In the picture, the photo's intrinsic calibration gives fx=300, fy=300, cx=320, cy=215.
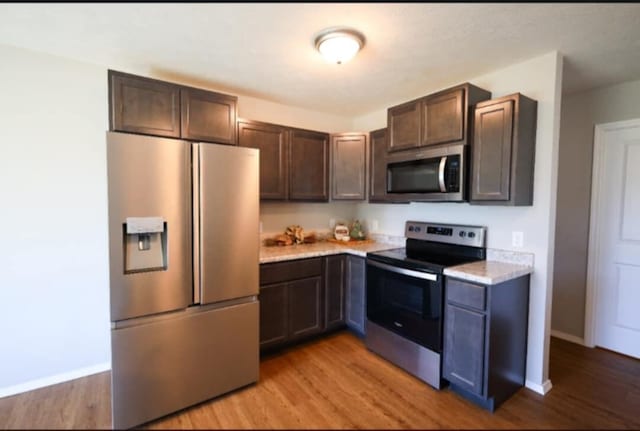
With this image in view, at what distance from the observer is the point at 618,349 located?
267 centimetres

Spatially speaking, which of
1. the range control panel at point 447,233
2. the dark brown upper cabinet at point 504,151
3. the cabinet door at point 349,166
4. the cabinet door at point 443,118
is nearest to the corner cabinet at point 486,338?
the range control panel at point 447,233

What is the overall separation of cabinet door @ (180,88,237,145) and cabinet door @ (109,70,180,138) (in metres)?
0.06

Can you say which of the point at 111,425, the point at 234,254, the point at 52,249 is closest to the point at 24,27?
the point at 52,249

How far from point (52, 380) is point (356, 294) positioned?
2435 millimetres

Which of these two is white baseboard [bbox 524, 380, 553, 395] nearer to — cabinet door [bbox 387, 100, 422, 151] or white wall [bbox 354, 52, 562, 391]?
white wall [bbox 354, 52, 562, 391]

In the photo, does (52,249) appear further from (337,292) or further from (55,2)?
(337,292)

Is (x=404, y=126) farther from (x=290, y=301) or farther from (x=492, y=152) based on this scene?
(x=290, y=301)

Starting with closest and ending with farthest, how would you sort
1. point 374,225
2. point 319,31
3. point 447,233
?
point 319,31
point 447,233
point 374,225

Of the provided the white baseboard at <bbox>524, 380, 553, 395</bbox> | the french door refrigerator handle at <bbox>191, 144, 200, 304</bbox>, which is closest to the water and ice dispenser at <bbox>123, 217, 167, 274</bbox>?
the french door refrigerator handle at <bbox>191, 144, 200, 304</bbox>

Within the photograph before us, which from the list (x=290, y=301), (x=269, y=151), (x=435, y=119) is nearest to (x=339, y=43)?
(x=435, y=119)

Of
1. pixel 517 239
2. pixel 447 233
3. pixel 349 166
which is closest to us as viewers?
pixel 517 239

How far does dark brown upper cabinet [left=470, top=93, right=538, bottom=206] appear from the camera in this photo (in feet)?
6.63

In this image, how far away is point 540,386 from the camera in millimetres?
2107

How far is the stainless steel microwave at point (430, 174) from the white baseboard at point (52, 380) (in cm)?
281
